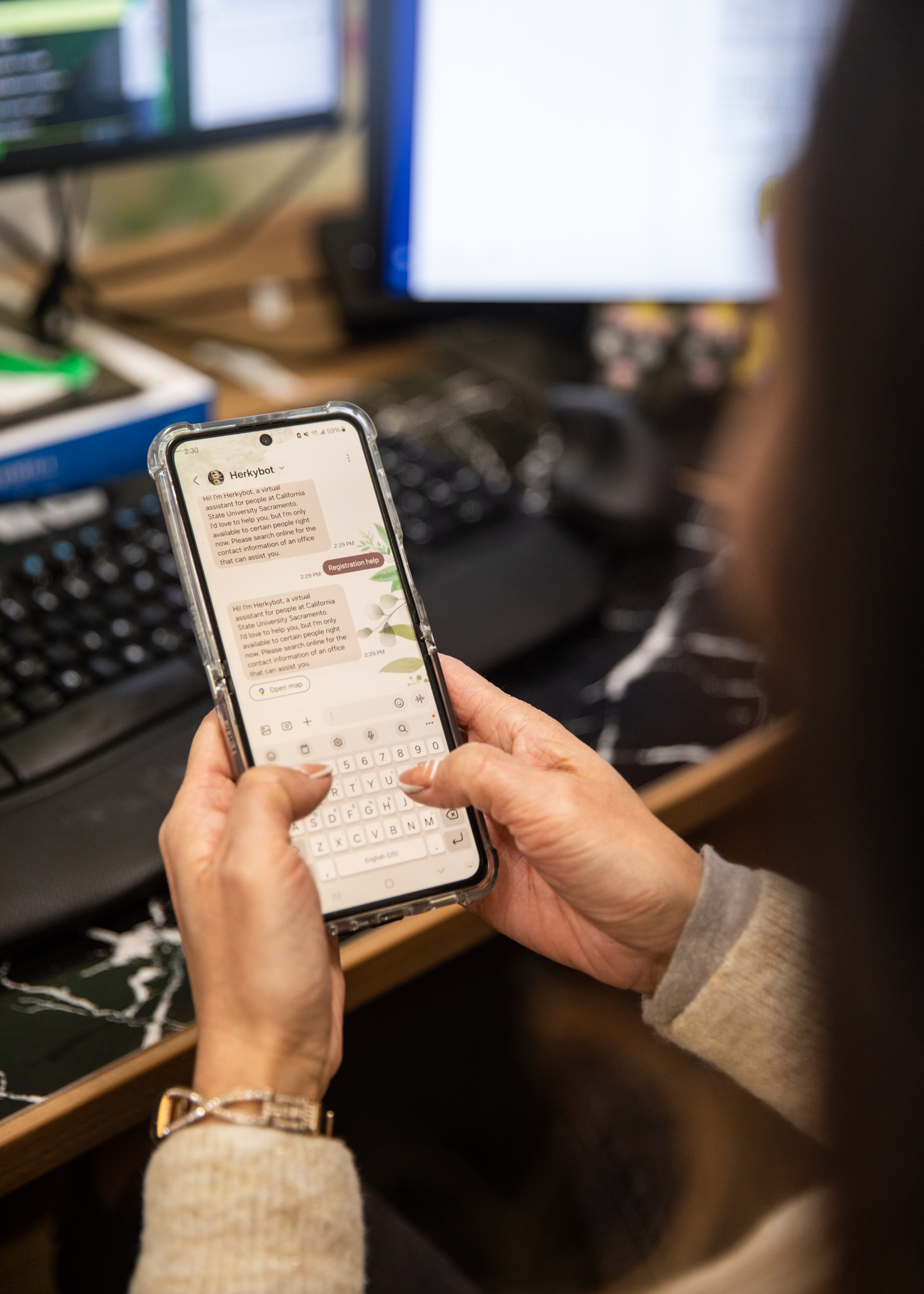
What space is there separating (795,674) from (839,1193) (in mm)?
158

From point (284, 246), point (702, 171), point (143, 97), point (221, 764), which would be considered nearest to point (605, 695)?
point (221, 764)

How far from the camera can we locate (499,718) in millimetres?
490

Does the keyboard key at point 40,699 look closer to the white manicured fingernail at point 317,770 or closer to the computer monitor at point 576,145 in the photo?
the white manicured fingernail at point 317,770

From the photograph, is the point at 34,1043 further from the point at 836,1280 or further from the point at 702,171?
the point at 702,171

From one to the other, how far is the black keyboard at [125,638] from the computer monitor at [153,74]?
0.26 metres

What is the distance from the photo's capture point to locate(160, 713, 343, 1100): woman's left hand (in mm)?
395

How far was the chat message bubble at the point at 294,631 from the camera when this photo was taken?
1.52ft

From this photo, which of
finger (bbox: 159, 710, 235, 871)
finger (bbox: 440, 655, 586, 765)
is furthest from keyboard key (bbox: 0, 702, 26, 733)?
finger (bbox: 440, 655, 586, 765)

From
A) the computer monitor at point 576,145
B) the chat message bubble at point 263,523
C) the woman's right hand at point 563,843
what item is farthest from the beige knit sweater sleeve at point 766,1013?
the computer monitor at point 576,145

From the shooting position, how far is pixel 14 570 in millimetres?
592

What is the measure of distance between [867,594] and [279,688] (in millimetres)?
263

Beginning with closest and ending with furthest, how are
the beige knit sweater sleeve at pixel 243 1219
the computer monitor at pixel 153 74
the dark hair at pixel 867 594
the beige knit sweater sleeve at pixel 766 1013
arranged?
the dark hair at pixel 867 594 < the beige knit sweater sleeve at pixel 243 1219 < the beige knit sweater sleeve at pixel 766 1013 < the computer monitor at pixel 153 74

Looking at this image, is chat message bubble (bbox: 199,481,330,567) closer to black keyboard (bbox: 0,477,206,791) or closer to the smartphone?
the smartphone

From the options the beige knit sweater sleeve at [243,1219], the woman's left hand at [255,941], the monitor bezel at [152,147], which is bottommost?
the beige knit sweater sleeve at [243,1219]
